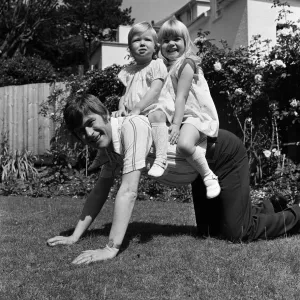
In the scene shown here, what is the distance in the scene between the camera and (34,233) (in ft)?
13.2

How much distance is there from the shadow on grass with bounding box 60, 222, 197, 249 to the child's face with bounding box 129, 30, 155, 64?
1.63 meters

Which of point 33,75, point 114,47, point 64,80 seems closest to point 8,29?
point 114,47

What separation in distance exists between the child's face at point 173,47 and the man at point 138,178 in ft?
2.80

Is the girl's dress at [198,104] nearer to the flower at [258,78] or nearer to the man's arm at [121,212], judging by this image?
the man's arm at [121,212]

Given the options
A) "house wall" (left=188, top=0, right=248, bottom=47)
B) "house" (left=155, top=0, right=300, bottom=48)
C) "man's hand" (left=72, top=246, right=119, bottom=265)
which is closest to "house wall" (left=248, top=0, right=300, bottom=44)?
"house" (left=155, top=0, right=300, bottom=48)

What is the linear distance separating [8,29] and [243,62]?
19.9 m

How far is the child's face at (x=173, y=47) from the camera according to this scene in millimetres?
4012

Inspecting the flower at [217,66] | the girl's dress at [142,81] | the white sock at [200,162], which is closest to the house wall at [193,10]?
the flower at [217,66]

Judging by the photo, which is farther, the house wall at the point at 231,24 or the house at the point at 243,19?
the house wall at the point at 231,24

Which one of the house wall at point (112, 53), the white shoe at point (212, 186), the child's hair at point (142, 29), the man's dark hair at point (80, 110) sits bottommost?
the white shoe at point (212, 186)

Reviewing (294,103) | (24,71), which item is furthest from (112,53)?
(294,103)

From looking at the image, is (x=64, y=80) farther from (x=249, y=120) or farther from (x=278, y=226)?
(x=278, y=226)

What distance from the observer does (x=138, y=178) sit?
3.17m

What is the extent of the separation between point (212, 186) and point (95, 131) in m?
0.97
